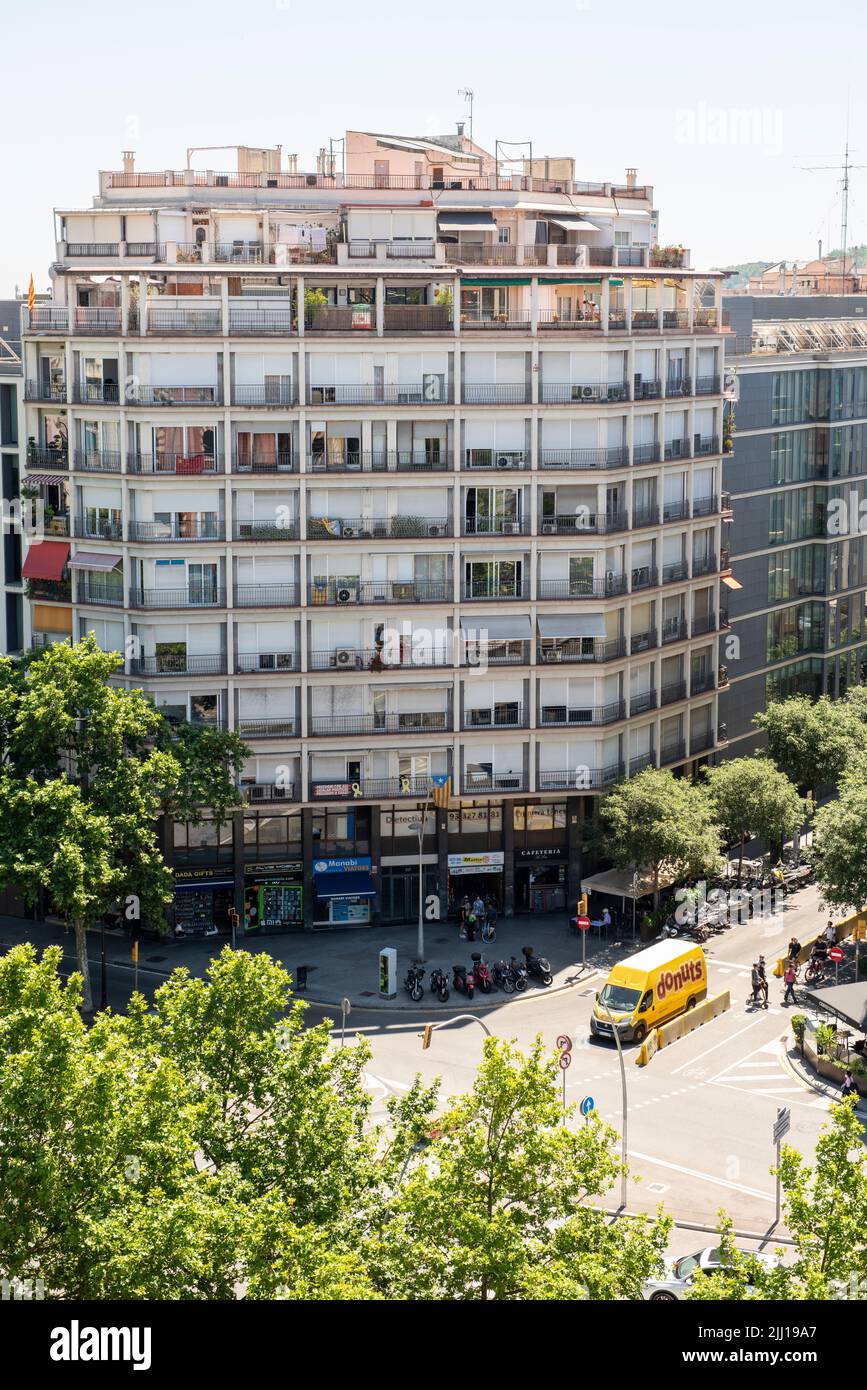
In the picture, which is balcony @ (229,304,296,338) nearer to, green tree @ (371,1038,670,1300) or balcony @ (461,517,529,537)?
balcony @ (461,517,529,537)

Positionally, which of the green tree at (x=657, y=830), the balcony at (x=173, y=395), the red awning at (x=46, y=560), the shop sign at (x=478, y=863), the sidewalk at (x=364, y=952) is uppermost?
the balcony at (x=173, y=395)

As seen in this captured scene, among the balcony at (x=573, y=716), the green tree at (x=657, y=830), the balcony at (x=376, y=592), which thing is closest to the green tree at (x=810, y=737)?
the green tree at (x=657, y=830)

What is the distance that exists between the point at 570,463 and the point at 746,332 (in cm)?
2764

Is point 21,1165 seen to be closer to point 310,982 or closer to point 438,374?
point 310,982

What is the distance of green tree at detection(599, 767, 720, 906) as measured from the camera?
7381cm

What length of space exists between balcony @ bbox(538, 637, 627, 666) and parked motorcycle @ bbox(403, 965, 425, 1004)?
16066 millimetres

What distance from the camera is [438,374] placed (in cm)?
7444

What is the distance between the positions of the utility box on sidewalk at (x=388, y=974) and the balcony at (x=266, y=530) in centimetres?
1840

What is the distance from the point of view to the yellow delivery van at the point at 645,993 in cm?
6300

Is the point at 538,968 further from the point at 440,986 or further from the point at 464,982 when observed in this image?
the point at 440,986

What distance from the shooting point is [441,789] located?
252ft

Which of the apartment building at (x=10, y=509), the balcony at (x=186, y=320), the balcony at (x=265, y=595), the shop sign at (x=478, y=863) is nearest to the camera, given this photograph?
the balcony at (x=186, y=320)

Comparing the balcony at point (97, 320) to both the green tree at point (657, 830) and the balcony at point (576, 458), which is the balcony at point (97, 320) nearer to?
the balcony at point (576, 458)
